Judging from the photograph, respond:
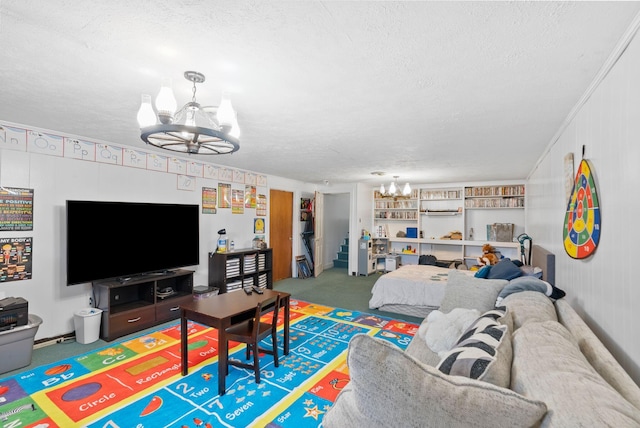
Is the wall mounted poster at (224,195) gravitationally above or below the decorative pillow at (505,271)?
above

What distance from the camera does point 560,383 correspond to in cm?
99

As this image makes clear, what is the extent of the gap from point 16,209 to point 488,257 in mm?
7089

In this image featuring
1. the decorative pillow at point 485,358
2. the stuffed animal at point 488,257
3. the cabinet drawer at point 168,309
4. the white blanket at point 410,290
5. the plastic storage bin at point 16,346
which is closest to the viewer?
the decorative pillow at point 485,358

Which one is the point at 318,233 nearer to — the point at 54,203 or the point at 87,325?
the point at 87,325

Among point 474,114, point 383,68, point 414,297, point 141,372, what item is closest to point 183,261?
point 141,372

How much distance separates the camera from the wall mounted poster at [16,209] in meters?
3.00

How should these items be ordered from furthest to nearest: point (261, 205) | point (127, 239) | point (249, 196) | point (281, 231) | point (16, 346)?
point (281, 231) → point (261, 205) → point (249, 196) → point (127, 239) → point (16, 346)

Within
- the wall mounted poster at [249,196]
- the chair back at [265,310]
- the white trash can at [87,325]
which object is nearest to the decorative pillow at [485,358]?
the chair back at [265,310]

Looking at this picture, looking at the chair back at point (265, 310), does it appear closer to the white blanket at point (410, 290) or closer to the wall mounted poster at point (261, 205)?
the white blanket at point (410, 290)

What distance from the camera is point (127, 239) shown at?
372 cm

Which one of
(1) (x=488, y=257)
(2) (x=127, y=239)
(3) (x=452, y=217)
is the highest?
(3) (x=452, y=217)

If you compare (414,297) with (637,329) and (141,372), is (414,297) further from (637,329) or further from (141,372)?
(141,372)

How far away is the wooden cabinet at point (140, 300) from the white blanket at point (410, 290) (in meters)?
2.78

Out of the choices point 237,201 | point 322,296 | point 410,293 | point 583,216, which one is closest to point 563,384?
point 583,216
